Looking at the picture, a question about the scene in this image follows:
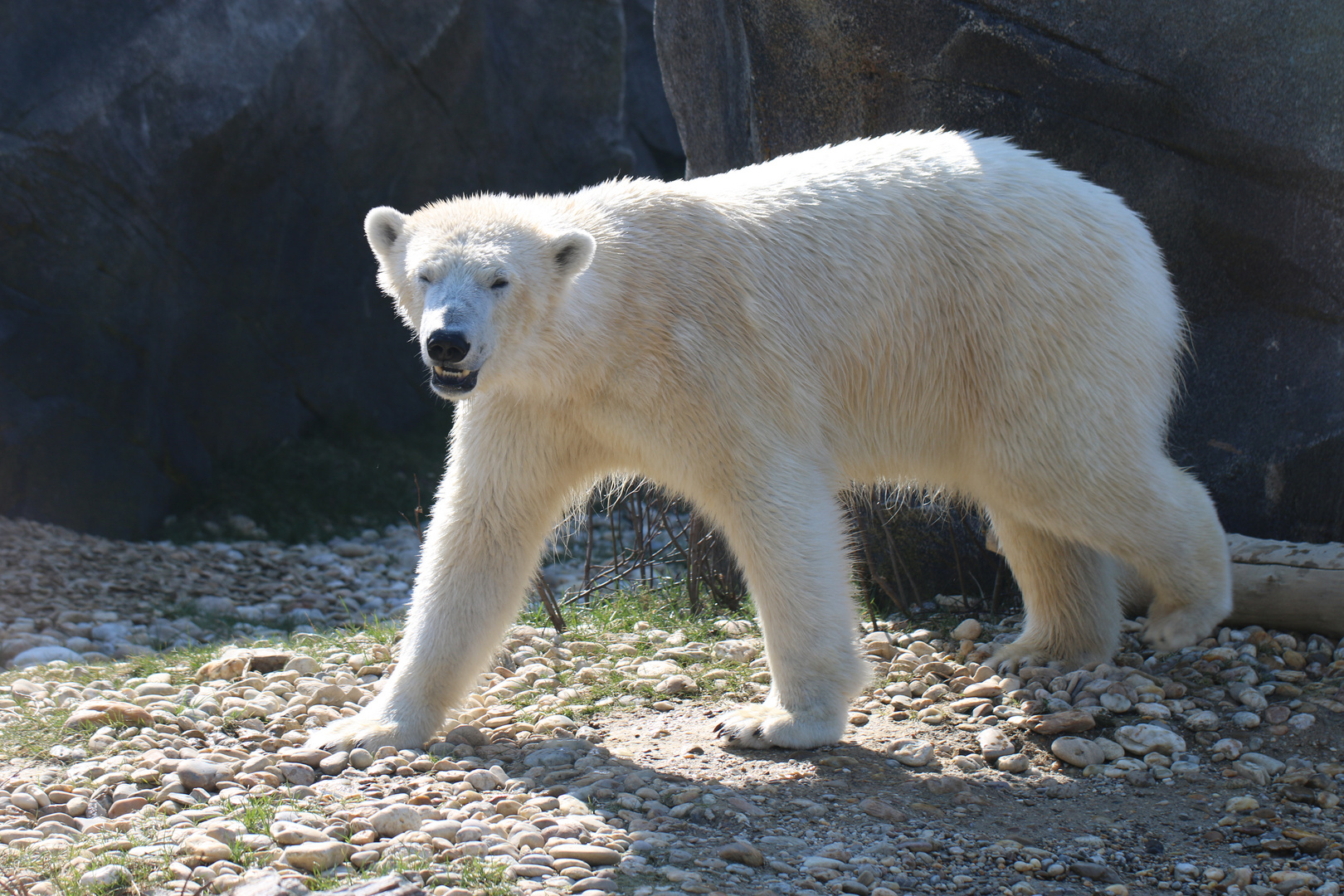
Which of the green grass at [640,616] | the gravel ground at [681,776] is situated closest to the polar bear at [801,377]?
the gravel ground at [681,776]

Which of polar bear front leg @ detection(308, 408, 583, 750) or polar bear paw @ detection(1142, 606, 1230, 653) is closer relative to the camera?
polar bear front leg @ detection(308, 408, 583, 750)

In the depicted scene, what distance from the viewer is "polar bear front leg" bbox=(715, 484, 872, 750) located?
3.43 meters

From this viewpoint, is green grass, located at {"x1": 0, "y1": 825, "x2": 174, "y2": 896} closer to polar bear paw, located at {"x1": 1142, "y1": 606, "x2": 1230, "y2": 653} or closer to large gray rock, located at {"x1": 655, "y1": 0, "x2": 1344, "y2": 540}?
polar bear paw, located at {"x1": 1142, "y1": 606, "x2": 1230, "y2": 653}

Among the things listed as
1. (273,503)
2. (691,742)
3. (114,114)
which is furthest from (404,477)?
(691,742)

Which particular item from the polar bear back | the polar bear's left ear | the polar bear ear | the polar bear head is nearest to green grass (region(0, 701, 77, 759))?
the polar bear head

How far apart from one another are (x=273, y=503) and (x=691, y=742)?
601 cm

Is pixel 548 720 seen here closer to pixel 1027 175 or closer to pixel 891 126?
pixel 1027 175

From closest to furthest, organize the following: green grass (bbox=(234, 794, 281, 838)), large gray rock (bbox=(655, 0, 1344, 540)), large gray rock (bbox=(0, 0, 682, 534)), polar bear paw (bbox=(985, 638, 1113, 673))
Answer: green grass (bbox=(234, 794, 281, 838)) < polar bear paw (bbox=(985, 638, 1113, 673)) < large gray rock (bbox=(655, 0, 1344, 540)) < large gray rock (bbox=(0, 0, 682, 534))

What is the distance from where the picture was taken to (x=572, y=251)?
11.0 feet

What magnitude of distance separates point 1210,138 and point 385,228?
10.1ft

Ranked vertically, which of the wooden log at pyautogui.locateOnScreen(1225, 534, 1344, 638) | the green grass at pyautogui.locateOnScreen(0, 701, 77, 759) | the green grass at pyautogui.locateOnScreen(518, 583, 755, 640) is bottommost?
the green grass at pyautogui.locateOnScreen(0, 701, 77, 759)

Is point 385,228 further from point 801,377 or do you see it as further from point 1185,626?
point 1185,626

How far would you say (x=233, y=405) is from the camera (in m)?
8.95

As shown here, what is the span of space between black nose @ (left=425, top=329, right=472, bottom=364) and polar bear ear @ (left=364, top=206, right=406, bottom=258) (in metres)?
0.58
